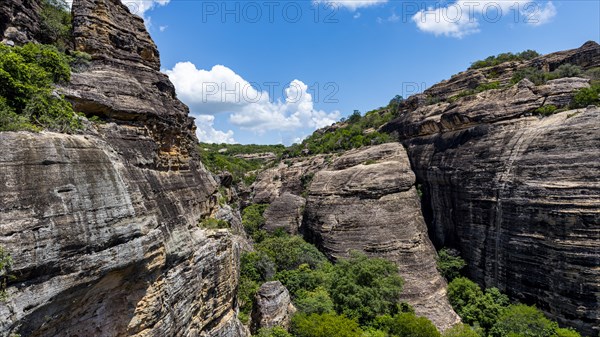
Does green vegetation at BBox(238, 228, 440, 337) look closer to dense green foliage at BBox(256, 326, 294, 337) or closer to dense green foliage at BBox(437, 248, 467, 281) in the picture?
dense green foliage at BBox(256, 326, 294, 337)

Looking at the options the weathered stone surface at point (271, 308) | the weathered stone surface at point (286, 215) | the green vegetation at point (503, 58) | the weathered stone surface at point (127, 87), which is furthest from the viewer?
the green vegetation at point (503, 58)

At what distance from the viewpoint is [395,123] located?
139 ft

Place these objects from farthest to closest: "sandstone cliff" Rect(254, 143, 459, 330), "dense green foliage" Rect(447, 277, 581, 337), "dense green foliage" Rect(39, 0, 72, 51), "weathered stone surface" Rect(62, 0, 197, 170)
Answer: "sandstone cliff" Rect(254, 143, 459, 330) < "dense green foliage" Rect(447, 277, 581, 337) < "dense green foliage" Rect(39, 0, 72, 51) < "weathered stone surface" Rect(62, 0, 197, 170)

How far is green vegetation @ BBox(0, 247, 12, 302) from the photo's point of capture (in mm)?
6508

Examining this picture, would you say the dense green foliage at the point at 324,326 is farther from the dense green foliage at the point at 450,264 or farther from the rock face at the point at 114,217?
the dense green foliage at the point at 450,264

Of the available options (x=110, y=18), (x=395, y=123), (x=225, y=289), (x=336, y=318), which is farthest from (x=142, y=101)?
(x=395, y=123)

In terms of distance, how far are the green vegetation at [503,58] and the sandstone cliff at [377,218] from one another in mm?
21631

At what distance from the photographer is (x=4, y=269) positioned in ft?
21.5

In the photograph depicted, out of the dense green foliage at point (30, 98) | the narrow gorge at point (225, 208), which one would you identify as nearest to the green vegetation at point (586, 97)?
the narrow gorge at point (225, 208)

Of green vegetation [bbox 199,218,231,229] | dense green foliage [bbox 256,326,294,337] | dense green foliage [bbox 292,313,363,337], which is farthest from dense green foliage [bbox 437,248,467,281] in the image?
green vegetation [bbox 199,218,231,229]

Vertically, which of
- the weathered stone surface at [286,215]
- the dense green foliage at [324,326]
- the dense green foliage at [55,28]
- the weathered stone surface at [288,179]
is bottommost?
the dense green foliage at [324,326]

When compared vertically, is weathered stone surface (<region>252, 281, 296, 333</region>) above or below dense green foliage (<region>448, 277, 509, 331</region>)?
above

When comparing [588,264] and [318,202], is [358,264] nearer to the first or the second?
[318,202]

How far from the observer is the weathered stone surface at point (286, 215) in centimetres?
3859
